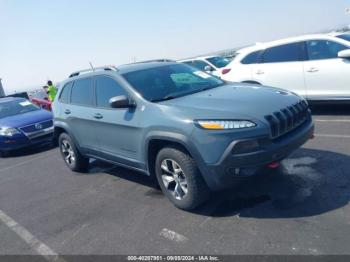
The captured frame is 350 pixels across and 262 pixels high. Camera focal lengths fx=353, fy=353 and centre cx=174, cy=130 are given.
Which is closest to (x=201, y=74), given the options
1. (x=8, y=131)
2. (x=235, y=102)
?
(x=235, y=102)

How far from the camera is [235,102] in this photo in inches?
157

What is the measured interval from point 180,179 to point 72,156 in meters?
3.16

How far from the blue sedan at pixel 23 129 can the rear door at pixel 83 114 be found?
3.59m

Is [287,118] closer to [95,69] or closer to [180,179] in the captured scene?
[180,179]

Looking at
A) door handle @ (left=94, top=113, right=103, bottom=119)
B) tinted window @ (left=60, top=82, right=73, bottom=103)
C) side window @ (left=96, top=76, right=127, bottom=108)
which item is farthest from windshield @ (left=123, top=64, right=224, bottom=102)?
tinted window @ (left=60, top=82, right=73, bottom=103)

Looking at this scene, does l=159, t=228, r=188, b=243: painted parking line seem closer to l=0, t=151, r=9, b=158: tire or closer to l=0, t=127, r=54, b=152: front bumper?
l=0, t=127, r=54, b=152: front bumper

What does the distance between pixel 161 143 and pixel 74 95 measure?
2565mm

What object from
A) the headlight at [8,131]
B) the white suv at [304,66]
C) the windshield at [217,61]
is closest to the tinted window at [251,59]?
the white suv at [304,66]

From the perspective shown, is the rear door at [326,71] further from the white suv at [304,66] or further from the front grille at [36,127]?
the front grille at [36,127]

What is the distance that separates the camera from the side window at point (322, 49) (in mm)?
7203

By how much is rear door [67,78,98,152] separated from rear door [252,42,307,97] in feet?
14.1

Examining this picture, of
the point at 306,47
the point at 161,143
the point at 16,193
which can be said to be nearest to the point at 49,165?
the point at 16,193

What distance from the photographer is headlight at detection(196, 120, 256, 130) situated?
3590 mm

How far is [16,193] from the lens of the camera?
613 centimetres
